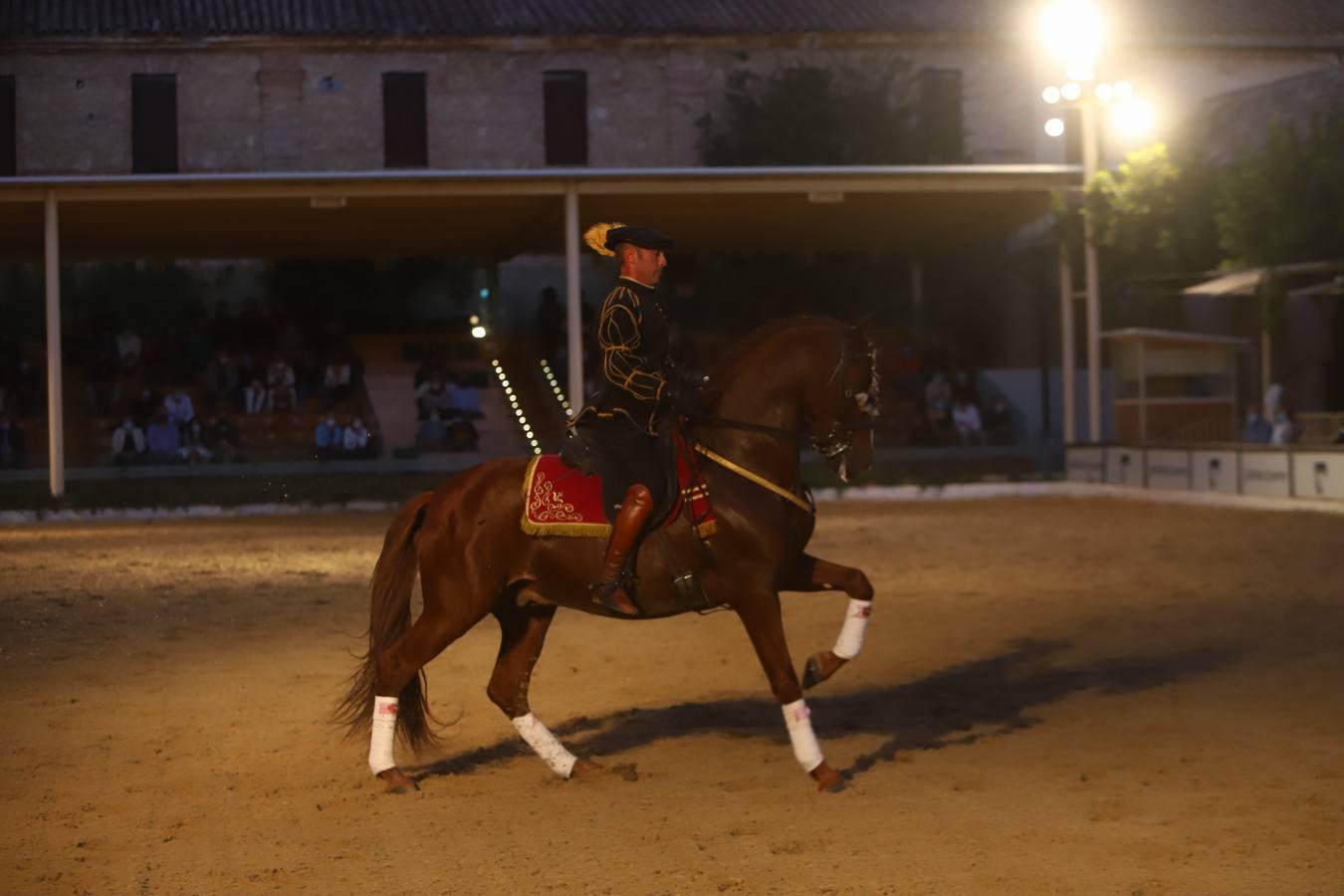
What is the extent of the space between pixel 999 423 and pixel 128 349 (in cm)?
1739

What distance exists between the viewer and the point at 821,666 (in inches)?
321

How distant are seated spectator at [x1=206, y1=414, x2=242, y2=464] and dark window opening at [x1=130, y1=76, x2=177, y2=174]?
15.1 m

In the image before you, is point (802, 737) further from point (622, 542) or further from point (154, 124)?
point (154, 124)

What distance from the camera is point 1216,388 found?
2886 centimetres

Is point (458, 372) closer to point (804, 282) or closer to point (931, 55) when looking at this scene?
point (804, 282)

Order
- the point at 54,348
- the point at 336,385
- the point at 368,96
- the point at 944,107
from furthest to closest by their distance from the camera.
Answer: the point at 944,107 → the point at 368,96 → the point at 336,385 → the point at 54,348

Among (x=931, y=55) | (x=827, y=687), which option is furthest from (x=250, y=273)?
(x=827, y=687)

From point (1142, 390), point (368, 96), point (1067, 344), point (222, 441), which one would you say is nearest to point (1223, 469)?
point (1142, 390)

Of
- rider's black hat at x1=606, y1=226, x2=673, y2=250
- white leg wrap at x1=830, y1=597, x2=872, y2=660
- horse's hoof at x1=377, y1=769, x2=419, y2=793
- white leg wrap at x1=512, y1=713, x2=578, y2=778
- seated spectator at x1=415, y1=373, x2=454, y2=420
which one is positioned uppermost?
seated spectator at x1=415, y1=373, x2=454, y2=420

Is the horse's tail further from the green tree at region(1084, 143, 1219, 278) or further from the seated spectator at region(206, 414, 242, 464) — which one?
the seated spectator at region(206, 414, 242, 464)

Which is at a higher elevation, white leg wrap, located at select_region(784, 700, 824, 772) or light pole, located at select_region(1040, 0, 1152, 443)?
light pole, located at select_region(1040, 0, 1152, 443)

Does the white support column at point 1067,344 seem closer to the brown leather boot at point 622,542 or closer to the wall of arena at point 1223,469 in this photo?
the wall of arena at point 1223,469

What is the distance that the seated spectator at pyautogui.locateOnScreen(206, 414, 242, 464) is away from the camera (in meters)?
28.9

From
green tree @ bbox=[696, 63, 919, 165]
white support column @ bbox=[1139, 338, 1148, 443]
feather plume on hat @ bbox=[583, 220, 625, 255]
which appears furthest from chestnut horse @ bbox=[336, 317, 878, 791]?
green tree @ bbox=[696, 63, 919, 165]
